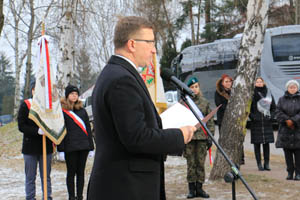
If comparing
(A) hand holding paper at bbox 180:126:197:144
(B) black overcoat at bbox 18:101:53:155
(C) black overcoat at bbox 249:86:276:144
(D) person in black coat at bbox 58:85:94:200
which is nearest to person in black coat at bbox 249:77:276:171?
(C) black overcoat at bbox 249:86:276:144

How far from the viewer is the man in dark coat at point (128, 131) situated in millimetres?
2742

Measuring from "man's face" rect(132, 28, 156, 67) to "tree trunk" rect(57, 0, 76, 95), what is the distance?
9.82 metres

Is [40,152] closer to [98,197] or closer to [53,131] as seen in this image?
[53,131]

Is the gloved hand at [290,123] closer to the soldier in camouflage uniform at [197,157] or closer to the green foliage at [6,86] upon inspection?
the soldier in camouflage uniform at [197,157]

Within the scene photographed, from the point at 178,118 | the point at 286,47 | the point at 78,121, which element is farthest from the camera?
the point at 286,47

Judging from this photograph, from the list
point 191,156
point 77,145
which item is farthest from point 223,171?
point 77,145

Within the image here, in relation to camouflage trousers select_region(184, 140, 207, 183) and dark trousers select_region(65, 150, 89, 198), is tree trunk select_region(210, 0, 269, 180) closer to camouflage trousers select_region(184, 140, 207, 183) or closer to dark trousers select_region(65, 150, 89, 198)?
camouflage trousers select_region(184, 140, 207, 183)

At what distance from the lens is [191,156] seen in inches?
303

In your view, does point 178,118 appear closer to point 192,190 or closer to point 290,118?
point 192,190

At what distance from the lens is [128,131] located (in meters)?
2.71

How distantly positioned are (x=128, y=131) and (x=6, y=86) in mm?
85143

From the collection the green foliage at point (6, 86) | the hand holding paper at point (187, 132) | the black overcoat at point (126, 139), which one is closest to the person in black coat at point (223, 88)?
the hand holding paper at point (187, 132)

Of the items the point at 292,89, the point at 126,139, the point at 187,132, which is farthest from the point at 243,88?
the point at 126,139

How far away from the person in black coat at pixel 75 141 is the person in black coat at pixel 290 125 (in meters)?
3.79
